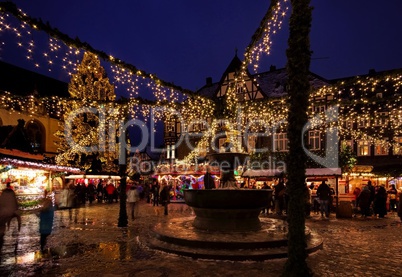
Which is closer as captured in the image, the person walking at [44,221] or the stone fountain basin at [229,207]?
the person walking at [44,221]

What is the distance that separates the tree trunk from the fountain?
8.38 ft

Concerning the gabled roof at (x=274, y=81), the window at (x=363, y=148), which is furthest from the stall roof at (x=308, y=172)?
the window at (x=363, y=148)

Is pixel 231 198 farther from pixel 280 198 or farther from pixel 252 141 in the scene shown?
pixel 252 141

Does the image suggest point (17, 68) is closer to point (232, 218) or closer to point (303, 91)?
point (232, 218)

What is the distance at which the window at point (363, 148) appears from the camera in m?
36.5

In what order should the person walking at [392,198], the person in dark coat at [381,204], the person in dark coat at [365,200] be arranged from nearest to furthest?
the person in dark coat at [365,200], the person in dark coat at [381,204], the person walking at [392,198]

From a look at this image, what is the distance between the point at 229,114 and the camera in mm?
14031

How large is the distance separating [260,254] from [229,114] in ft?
23.5

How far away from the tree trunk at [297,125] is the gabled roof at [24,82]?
32.7 meters

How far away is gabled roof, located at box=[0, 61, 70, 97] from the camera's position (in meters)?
35.1

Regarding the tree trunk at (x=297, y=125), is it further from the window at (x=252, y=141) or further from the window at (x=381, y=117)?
the window at (x=252, y=141)

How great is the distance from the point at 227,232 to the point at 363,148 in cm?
3159

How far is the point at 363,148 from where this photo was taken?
1448 inches

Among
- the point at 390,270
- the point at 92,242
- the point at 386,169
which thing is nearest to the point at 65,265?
the point at 92,242
